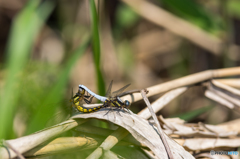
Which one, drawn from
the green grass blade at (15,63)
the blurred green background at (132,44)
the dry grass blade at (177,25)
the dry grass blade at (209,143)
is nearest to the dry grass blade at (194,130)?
the dry grass blade at (209,143)

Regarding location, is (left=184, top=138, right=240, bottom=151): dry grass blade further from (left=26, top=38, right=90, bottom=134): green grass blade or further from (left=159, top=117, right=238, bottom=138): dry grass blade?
(left=26, top=38, right=90, bottom=134): green grass blade

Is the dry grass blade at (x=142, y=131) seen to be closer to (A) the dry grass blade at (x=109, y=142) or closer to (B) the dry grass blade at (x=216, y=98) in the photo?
(A) the dry grass blade at (x=109, y=142)

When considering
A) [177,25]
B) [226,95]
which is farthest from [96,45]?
[177,25]

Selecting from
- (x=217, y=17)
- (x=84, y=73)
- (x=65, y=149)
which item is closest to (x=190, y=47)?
(x=217, y=17)

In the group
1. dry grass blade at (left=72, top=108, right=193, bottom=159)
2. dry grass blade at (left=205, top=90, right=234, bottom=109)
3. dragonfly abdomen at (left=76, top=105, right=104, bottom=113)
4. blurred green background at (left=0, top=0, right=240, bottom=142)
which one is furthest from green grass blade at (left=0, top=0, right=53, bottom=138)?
dry grass blade at (left=205, top=90, right=234, bottom=109)

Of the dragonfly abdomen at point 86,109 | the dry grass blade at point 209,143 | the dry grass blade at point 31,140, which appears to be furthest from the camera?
the dry grass blade at point 209,143

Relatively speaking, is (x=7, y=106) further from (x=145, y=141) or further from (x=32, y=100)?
(x=145, y=141)
